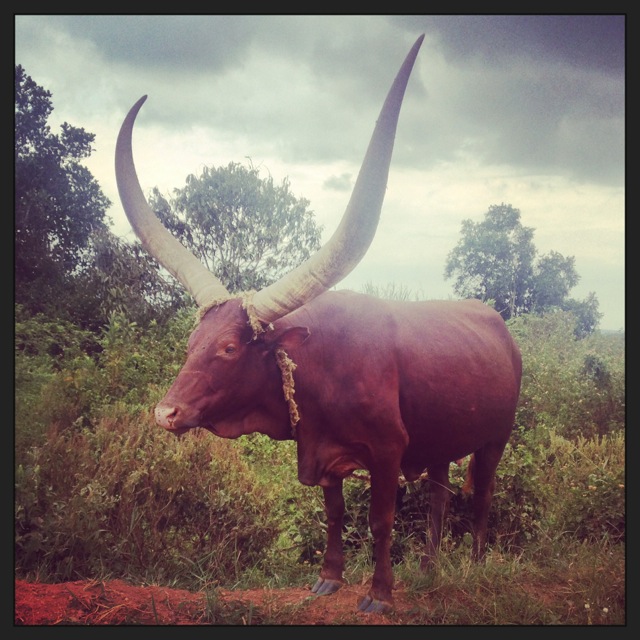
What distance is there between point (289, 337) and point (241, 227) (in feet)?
6.67

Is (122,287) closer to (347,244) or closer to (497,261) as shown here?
(347,244)

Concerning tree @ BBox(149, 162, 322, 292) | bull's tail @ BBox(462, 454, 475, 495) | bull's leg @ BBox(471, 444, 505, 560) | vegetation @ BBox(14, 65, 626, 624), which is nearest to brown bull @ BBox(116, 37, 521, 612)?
bull's leg @ BBox(471, 444, 505, 560)

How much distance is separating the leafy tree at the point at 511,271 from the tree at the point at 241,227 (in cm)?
118

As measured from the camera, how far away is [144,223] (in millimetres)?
3852

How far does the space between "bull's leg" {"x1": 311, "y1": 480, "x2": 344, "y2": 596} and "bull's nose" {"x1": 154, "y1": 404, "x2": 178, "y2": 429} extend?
46.8 inches

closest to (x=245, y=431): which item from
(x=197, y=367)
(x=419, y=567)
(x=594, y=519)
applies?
(x=197, y=367)

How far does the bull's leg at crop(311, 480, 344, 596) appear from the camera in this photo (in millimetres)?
3793

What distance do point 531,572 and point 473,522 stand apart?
0.59 meters

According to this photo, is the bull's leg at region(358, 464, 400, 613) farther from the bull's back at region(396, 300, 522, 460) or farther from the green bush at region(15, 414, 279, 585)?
the green bush at region(15, 414, 279, 585)

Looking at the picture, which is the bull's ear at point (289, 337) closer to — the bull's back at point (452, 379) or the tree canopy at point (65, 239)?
the bull's back at point (452, 379)

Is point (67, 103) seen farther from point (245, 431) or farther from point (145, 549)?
point (145, 549)

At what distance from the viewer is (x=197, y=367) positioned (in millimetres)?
3188

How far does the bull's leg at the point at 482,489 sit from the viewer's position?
4.41 meters

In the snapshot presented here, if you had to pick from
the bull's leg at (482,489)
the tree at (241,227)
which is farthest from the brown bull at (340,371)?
the tree at (241,227)
